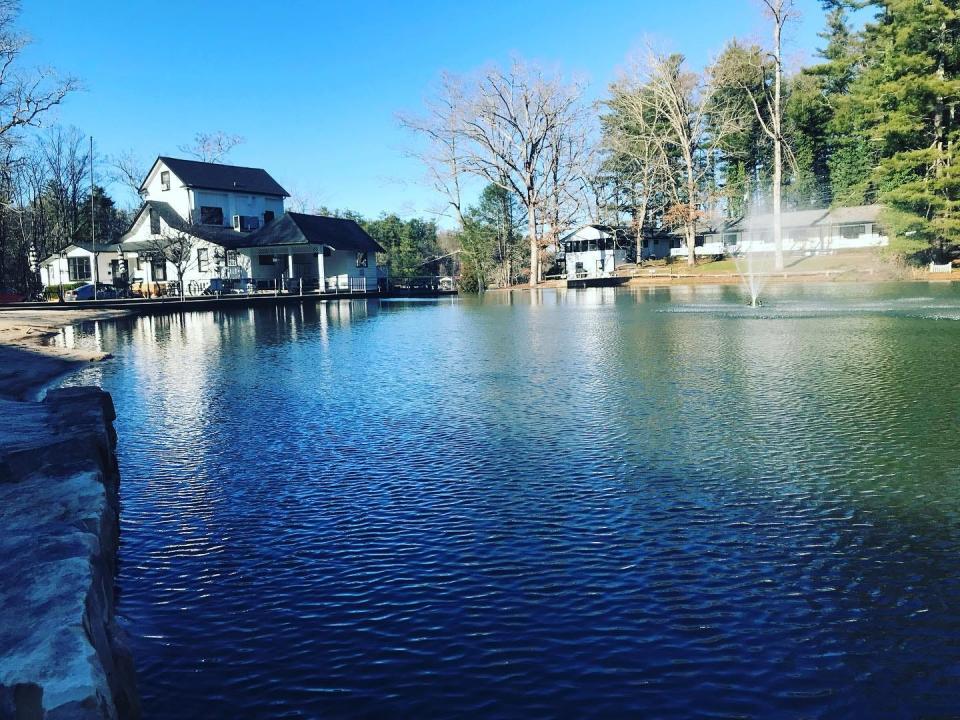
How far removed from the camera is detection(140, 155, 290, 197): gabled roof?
56062mm

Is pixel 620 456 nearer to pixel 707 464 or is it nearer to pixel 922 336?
pixel 707 464

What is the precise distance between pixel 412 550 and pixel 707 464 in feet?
11.4

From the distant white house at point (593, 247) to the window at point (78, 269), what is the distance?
43.7 meters

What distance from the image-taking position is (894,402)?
35.0 ft

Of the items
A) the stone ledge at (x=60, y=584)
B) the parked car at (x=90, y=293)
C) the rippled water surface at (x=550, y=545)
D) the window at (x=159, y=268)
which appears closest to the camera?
the stone ledge at (x=60, y=584)

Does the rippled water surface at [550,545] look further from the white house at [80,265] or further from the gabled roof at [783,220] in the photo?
the gabled roof at [783,220]

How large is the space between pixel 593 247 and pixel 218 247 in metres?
41.8

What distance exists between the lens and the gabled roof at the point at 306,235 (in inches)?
2074

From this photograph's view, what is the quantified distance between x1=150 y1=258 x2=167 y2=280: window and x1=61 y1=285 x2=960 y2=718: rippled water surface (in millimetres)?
37762

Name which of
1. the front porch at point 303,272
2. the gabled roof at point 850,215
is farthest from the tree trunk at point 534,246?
the gabled roof at point 850,215

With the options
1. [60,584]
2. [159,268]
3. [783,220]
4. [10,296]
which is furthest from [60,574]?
[783,220]

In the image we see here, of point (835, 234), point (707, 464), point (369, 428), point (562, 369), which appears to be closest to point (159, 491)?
point (369, 428)

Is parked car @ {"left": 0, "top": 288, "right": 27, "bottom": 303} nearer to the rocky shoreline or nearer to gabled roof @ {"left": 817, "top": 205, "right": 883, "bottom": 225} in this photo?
the rocky shoreline

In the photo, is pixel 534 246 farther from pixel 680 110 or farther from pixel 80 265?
pixel 80 265
